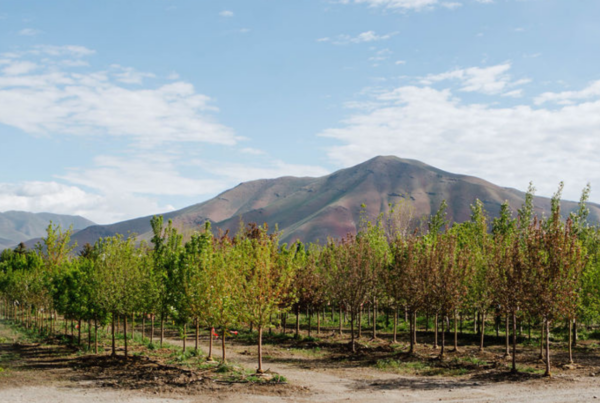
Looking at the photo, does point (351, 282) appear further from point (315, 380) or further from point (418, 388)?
point (418, 388)

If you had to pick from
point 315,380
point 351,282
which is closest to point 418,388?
point 315,380

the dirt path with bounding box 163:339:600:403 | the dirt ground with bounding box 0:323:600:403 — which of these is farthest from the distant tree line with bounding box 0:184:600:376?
the dirt path with bounding box 163:339:600:403

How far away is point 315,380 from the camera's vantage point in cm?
2566

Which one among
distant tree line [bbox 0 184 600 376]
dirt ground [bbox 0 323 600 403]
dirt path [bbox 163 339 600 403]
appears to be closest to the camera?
dirt path [bbox 163 339 600 403]

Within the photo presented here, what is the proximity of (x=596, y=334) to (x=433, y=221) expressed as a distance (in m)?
28.2

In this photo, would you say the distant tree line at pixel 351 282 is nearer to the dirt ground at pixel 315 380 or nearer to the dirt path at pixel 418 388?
the dirt ground at pixel 315 380

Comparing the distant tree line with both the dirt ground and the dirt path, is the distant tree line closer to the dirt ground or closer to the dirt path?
the dirt ground

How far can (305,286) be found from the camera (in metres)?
42.6

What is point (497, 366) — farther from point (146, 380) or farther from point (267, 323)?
point (146, 380)

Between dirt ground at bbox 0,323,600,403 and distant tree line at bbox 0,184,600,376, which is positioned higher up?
distant tree line at bbox 0,184,600,376

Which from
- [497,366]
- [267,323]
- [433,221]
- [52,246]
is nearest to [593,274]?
[497,366]

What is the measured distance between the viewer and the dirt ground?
21.5 m

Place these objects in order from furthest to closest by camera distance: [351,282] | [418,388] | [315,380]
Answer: [351,282]
[315,380]
[418,388]

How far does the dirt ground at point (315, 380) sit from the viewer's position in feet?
70.6
